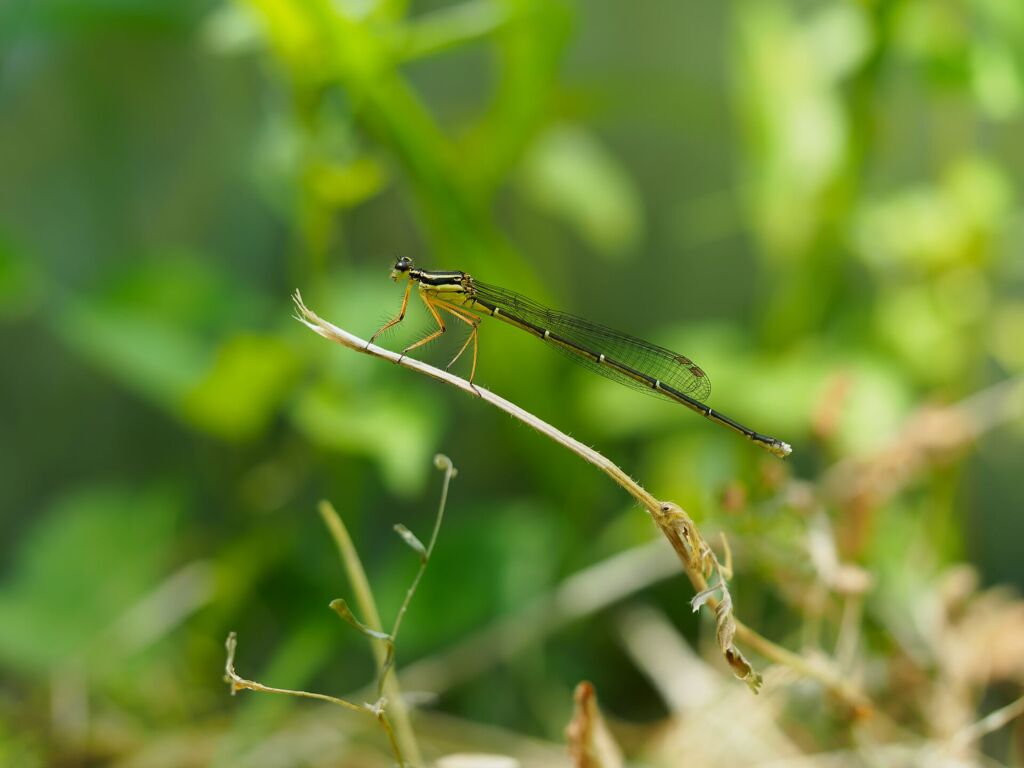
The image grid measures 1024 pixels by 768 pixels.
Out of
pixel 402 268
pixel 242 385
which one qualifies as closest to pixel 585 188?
pixel 402 268

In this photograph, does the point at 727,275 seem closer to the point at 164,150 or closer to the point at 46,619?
the point at 164,150

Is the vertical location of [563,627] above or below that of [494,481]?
below

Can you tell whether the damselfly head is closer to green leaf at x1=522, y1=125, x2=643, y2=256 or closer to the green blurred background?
the green blurred background

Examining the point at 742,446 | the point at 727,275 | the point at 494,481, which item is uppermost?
the point at 727,275

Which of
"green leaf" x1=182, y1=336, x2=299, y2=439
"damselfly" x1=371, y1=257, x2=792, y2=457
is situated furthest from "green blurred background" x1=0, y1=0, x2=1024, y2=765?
"damselfly" x1=371, y1=257, x2=792, y2=457

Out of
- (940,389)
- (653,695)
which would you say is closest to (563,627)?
(653,695)
